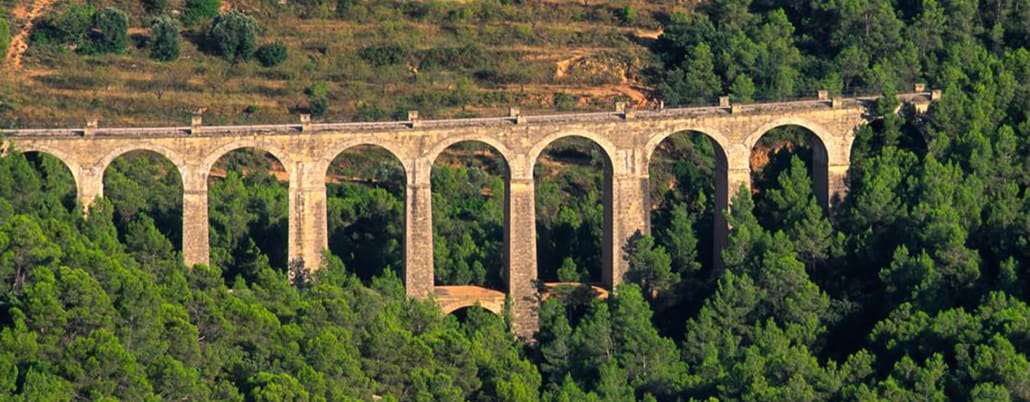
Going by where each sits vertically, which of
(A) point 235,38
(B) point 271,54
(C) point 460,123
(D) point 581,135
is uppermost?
(A) point 235,38

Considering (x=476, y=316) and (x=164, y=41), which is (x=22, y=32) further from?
(x=476, y=316)

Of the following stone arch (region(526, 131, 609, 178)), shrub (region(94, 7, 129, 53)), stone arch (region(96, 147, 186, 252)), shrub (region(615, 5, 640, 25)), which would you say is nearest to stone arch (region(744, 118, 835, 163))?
stone arch (region(526, 131, 609, 178))

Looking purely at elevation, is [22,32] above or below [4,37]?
above

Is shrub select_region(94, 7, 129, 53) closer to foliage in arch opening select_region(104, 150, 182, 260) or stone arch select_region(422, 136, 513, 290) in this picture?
foliage in arch opening select_region(104, 150, 182, 260)

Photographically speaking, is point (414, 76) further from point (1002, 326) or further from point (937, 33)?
point (1002, 326)

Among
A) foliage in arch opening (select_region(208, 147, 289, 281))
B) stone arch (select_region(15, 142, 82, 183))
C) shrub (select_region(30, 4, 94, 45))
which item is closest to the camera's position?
stone arch (select_region(15, 142, 82, 183))

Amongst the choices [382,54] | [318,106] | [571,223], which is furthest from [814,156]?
[382,54]

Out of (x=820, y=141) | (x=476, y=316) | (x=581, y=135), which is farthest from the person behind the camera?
(x=820, y=141)
